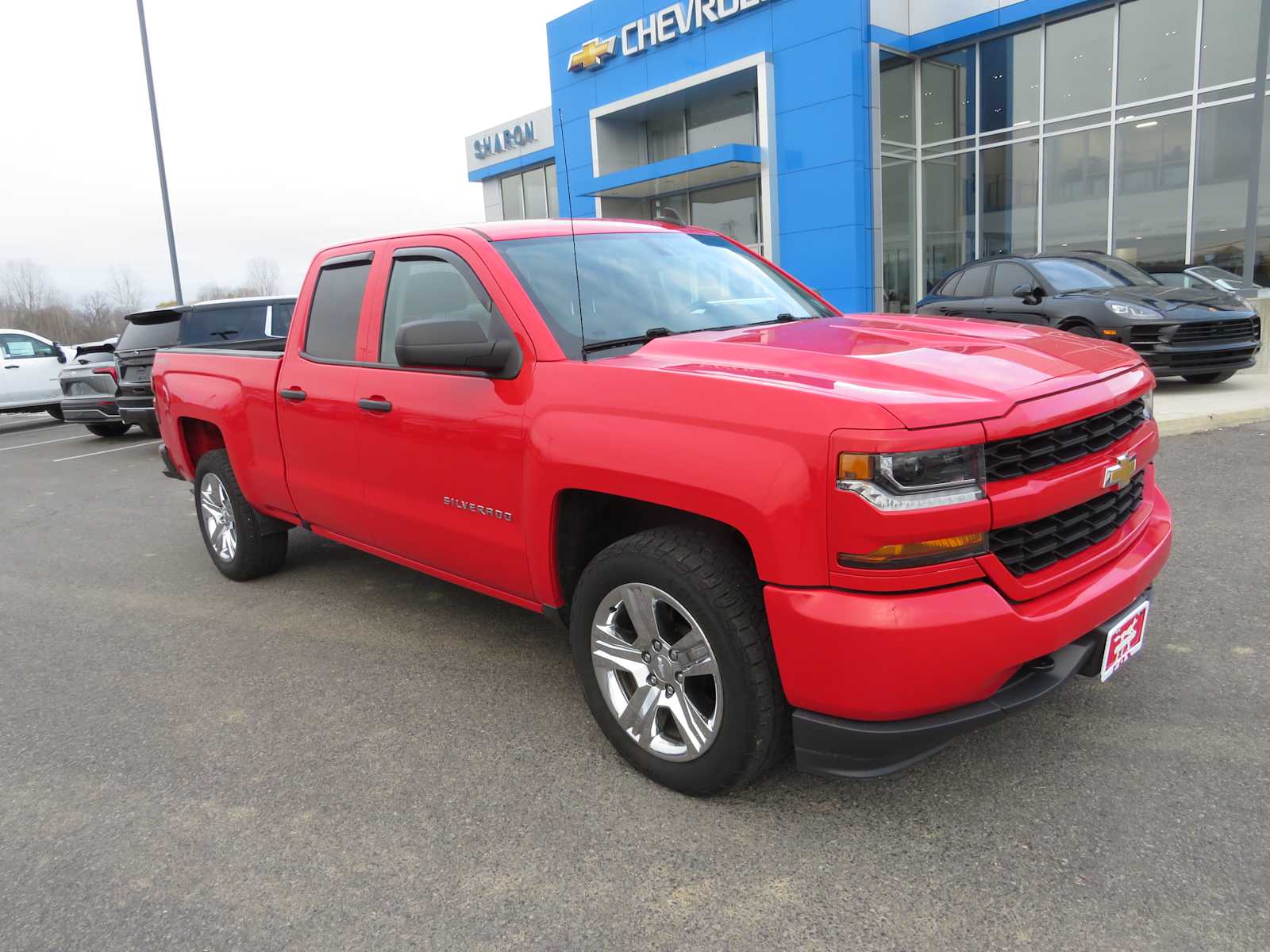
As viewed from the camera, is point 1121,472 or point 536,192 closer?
point 1121,472

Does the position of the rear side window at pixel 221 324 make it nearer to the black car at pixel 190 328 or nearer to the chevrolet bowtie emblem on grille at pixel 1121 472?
the black car at pixel 190 328

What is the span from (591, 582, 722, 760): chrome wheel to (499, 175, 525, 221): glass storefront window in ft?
88.6

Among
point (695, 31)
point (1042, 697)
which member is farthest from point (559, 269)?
point (695, 31)

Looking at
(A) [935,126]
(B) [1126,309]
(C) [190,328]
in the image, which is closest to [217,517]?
(C) [190,328]

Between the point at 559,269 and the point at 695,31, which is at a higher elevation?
the point at 695,31

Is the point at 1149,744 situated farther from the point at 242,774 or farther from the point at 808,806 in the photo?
the point at 242,774

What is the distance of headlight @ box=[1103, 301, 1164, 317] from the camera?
934 centimetres

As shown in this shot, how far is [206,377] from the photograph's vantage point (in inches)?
205

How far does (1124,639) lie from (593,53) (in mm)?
22557

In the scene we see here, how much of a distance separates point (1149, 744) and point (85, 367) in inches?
553

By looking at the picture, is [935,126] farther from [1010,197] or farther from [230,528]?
[230,528]

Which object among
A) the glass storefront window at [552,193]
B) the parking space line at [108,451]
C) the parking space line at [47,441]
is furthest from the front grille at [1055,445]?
→ the glass storefront window at [552,193]

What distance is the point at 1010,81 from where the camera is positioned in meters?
17.5

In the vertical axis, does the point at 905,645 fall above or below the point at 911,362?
A: below
